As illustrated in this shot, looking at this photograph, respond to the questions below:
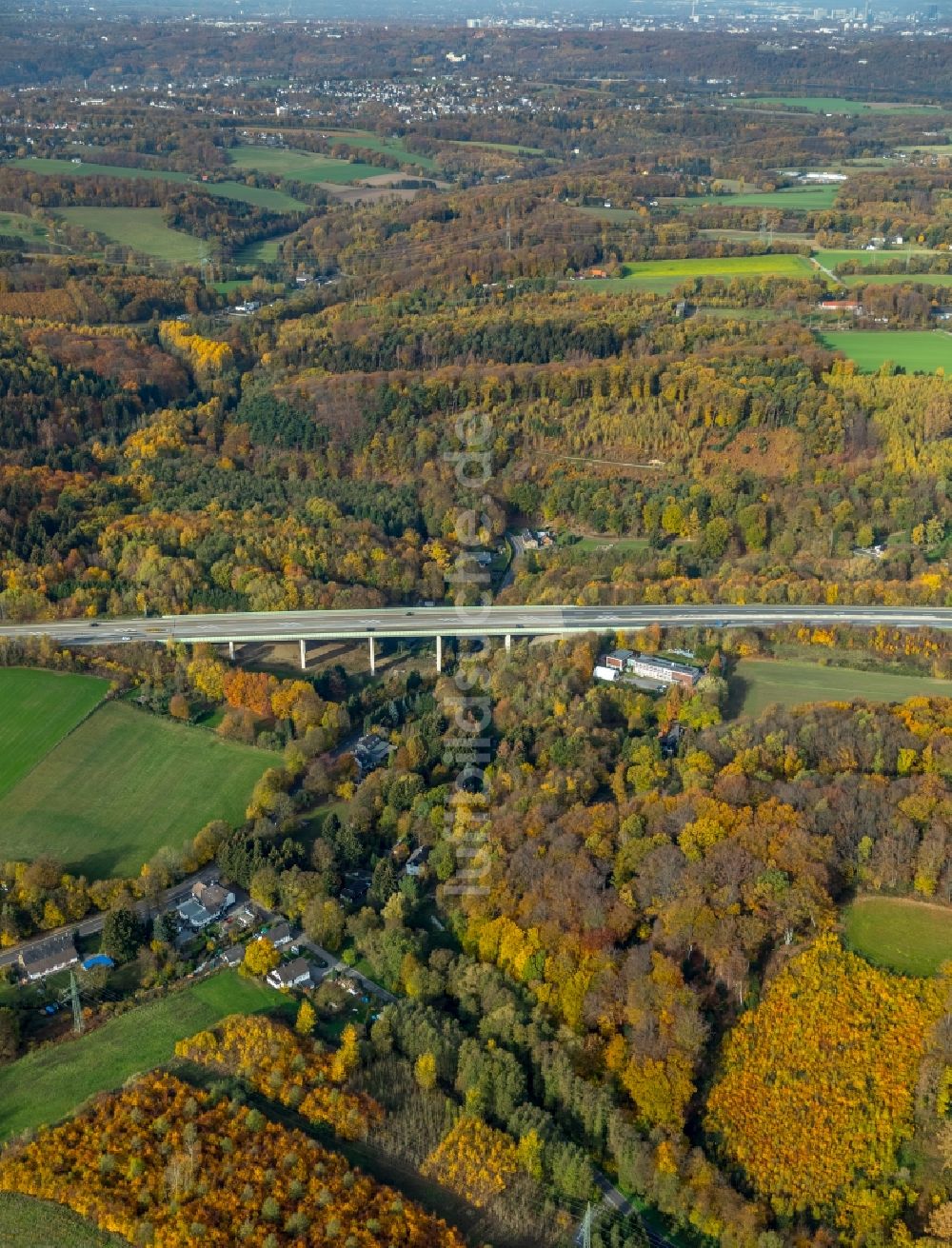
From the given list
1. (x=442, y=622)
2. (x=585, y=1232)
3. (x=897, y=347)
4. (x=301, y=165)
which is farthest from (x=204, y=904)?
(x=301, y=165)

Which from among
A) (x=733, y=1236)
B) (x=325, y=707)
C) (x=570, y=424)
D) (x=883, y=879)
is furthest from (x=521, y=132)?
(x=733, y=1236)

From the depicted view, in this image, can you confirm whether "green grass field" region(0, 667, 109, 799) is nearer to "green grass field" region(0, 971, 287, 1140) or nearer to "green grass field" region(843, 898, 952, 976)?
"green grass field" region(0, 971, 287, 1140)

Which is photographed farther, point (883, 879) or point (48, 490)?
point (48, 490)

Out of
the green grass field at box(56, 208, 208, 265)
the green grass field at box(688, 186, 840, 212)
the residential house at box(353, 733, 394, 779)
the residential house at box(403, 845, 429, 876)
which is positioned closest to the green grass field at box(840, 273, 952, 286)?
the green grass field at box(688, 186, 840, 212)

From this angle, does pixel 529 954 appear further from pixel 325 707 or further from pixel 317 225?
pixel 317 225

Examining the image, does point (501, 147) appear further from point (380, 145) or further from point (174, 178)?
point (174, 178)
